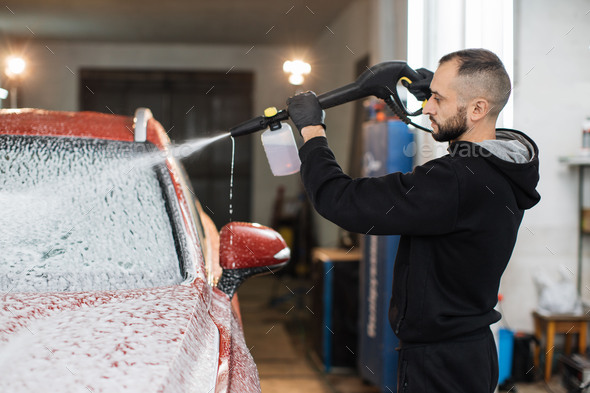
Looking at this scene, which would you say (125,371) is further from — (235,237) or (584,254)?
(584,254)

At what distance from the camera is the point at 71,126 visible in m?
1.82

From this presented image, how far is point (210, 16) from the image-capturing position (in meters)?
8.09

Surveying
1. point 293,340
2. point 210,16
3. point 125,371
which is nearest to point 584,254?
point 293,340

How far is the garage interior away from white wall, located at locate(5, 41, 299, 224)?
0.03m

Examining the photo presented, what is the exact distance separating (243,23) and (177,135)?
2.93 metres

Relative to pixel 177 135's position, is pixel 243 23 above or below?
above

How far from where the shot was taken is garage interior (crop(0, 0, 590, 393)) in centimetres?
378

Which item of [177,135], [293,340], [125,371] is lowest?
[293,340]

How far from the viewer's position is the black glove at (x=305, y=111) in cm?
143

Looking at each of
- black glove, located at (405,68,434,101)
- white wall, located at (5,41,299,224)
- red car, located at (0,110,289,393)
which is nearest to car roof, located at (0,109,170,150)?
red car, located at (0,110,289,393)

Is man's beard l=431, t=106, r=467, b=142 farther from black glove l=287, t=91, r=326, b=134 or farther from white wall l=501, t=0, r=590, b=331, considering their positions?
white wall l=501, t=0, r=590, b=331

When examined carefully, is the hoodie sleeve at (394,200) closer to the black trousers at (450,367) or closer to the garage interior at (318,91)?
the black trousers at (450,367)

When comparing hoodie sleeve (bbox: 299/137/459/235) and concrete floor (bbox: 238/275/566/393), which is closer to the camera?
hoodie sleeve (bbox: 299/137/459/235)

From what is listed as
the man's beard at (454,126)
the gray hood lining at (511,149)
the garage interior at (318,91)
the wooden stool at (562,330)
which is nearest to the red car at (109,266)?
the man's beard at (454,126)
